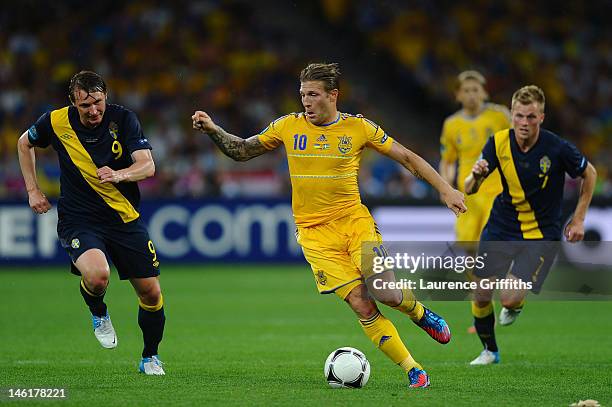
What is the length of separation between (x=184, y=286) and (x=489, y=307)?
8.05 m

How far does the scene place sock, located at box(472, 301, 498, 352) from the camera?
913 cm

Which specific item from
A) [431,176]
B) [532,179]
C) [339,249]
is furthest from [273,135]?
[532,179]

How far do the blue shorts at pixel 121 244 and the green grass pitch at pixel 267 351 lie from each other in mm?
848

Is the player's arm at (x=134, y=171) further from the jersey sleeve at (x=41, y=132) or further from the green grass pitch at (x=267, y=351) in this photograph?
the green grass pitch at (x=267, y=351)

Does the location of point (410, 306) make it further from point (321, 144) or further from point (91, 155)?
point (91, 155)

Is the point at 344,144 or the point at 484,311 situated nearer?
the point at 344,144

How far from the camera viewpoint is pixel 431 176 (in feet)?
24.0

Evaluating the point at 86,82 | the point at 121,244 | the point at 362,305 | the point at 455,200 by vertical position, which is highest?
the point at 86,82

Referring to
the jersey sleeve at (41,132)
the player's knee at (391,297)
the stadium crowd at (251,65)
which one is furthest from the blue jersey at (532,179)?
the stadium crowd at (251,65)

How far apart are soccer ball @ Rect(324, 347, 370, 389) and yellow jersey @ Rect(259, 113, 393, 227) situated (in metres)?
1.00

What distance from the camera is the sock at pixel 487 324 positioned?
30.0 feet

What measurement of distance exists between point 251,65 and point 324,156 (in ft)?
51.3

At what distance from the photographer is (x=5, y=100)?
21.0 meters

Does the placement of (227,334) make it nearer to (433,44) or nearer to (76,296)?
(76,296)
